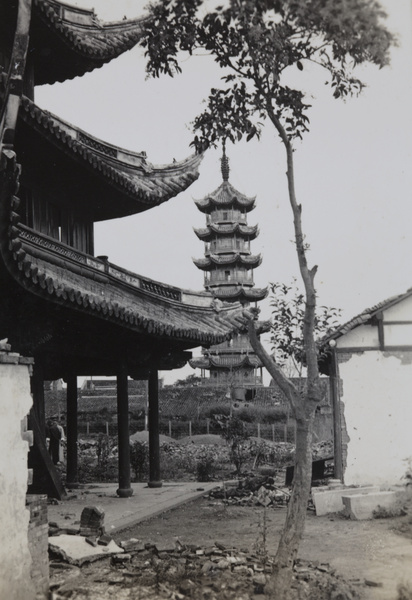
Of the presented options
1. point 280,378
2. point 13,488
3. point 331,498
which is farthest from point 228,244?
point 13,488

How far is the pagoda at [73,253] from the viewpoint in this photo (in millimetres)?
9711

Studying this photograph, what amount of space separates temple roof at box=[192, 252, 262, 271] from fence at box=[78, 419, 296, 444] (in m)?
12.1

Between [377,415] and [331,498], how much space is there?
218 cm

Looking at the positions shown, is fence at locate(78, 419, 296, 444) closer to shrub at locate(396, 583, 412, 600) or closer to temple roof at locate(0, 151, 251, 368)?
temple roof at locate(0, 151, 251, 368)

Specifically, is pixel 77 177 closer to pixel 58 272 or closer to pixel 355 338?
pixel 58 272

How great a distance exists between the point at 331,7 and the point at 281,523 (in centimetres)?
761

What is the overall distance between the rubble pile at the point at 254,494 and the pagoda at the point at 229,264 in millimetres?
30199

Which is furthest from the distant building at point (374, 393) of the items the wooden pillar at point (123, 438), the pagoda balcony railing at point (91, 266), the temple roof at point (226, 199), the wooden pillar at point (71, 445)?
the temple roof at point (226, 199)

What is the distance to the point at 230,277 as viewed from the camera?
4675 centimetres

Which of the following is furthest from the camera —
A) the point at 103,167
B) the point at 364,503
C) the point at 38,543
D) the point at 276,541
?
the point at 103,167

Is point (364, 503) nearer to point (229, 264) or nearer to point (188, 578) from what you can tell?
point (188, 578)

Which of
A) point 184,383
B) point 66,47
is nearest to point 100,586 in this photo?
point 66,47

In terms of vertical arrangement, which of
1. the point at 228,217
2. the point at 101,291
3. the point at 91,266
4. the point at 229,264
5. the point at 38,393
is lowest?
the point at 38,393

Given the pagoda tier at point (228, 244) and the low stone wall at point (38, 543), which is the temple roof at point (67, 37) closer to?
the low stone wall at point (38, 543)
